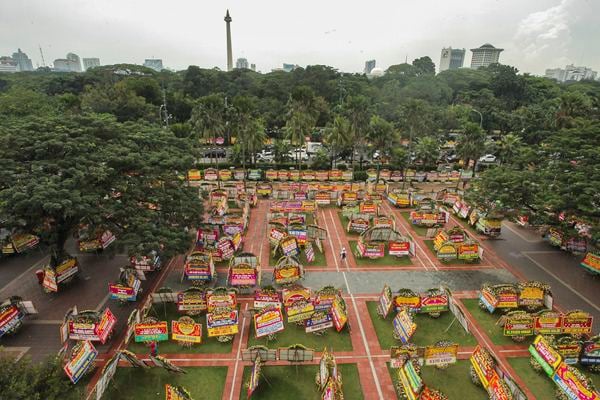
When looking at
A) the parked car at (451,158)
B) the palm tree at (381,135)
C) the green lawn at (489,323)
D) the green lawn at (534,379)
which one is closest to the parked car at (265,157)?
the palm tree at (381,135)

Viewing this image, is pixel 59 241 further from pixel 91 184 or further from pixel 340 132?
pixel 340 132

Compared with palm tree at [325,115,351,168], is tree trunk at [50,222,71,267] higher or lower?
lower

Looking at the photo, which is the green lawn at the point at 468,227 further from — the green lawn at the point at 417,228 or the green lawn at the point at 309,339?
the green lawn at the point at 309,339

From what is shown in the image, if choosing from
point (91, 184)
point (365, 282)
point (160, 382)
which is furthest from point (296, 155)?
point (160, 382)

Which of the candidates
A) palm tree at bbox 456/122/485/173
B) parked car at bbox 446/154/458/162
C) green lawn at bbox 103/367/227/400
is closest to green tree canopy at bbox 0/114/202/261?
green lawn at bbox 103/367/227/400

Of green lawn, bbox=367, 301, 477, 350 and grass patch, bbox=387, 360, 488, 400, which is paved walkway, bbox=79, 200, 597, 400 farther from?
green lawn, bbox=367, 301, 477, 350
